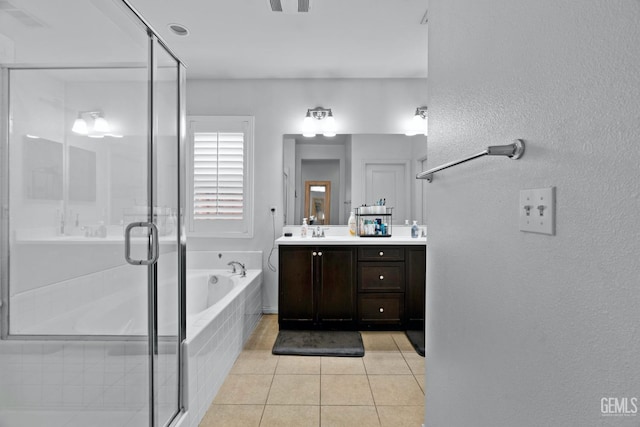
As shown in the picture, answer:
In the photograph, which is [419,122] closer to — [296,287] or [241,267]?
[296,287]

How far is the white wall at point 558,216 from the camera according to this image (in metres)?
0.56

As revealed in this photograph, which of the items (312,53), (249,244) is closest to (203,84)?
(312,53)

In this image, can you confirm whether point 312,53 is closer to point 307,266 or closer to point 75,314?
point 307,266

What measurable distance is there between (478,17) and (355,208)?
103 inches

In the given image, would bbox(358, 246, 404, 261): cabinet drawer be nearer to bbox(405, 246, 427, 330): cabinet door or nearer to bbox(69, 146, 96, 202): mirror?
bbox(405, 246, 427, 330): cabinet door

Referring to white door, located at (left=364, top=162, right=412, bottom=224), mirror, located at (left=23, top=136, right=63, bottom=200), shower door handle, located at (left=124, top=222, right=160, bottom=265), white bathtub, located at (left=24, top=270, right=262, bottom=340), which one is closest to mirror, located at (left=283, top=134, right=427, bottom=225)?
white door, located at (left=364, top=162, right=412, bottom=224)

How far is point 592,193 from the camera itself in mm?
618

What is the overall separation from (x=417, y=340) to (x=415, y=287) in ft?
1.53

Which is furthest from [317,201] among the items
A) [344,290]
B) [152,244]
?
[152,244]

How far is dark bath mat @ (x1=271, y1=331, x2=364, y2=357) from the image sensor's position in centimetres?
265

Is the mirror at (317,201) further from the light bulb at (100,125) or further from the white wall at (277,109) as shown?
the light bulb at (100,125)

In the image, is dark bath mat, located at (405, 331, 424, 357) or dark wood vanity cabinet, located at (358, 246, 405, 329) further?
dark wood vanity cabinet, located at (358, 246, 405, 329)

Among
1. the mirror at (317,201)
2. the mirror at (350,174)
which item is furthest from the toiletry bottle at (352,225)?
the mirror at (317,201)

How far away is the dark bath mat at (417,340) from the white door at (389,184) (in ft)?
3.96
